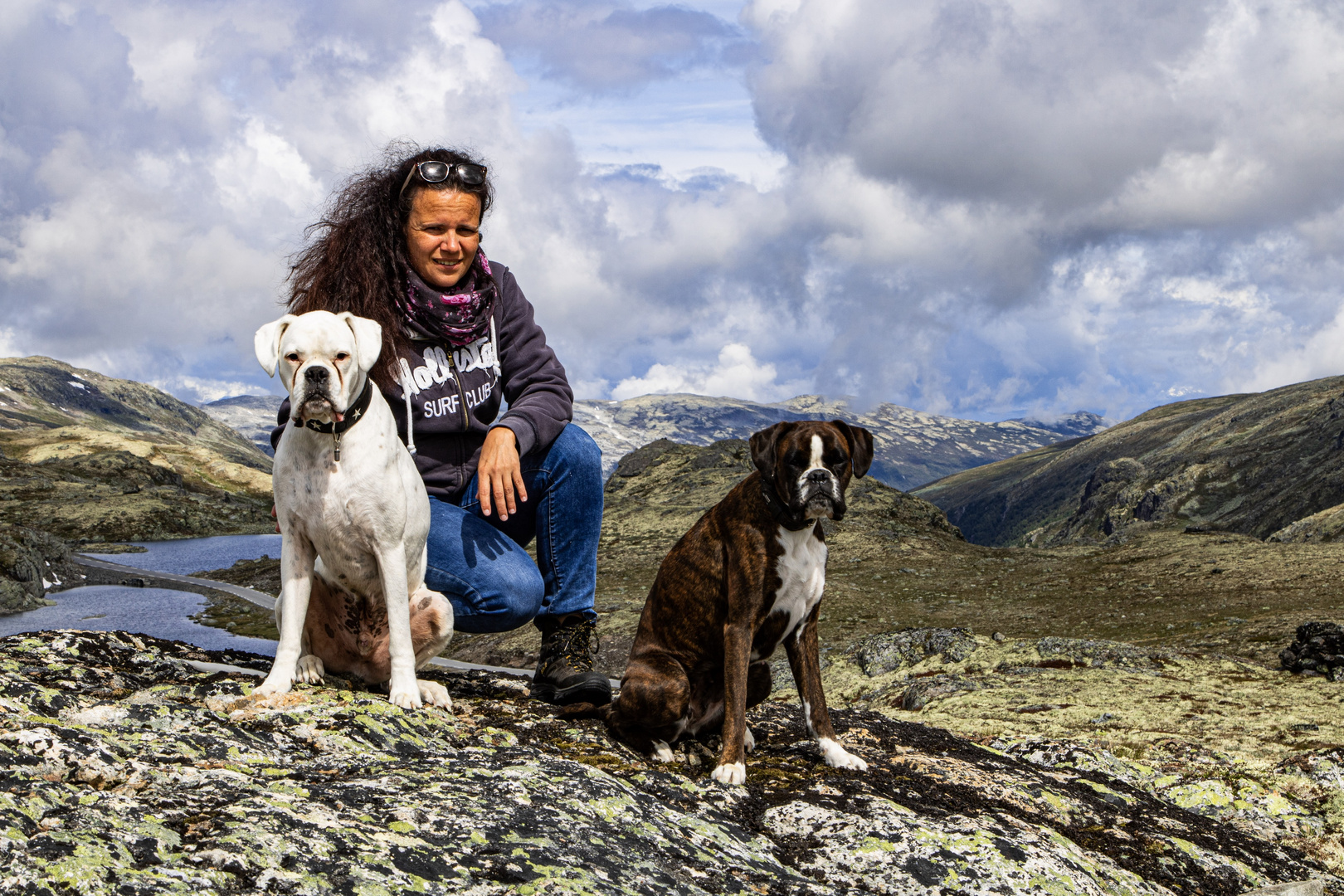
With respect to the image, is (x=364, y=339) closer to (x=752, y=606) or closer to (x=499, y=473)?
(x=499, y=473)

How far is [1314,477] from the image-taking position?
127250 millimetres

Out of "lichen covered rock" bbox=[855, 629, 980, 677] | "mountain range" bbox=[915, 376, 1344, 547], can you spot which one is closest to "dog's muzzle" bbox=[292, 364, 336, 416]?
"lichen covered rock" bbox=[855, 629, 980, 677]

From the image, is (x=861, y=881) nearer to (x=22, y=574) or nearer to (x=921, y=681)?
(x=921, y=681)

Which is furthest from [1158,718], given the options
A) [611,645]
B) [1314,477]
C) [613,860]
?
[1314,477]

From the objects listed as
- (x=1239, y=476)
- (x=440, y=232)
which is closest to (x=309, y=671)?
(x=440, y=232)

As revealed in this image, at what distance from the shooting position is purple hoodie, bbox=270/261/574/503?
20.6 feet

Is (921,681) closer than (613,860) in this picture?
No

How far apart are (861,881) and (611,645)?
28875mm

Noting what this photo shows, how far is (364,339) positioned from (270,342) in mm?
501

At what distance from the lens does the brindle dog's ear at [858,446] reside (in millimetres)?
5648

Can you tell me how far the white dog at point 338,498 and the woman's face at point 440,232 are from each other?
1371 mm

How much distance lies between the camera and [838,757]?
18.1 feet

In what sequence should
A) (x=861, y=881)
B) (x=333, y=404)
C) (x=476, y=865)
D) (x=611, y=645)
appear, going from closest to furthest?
(x=476, y=865)
(x=861, y=881)
(x=333, y=404)
(x=611, y=645)

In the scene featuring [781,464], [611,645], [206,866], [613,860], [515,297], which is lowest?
[611,645]
